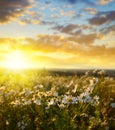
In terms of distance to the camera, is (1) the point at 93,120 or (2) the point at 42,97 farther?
(2) the point at 42,97

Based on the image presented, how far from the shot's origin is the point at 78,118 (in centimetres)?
910

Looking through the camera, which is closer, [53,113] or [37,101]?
[37,101]

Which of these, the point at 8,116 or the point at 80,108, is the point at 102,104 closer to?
the point at 80,108

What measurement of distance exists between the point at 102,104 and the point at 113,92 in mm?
2929

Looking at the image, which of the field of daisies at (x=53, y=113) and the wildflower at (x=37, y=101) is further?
the wildflower at (x=37, y=101)

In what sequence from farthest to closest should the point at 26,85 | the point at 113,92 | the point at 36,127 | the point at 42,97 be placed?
the point at 26,85 → the point at 113,92 → the point at 42,97 → the point at 36,127

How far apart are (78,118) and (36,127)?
3.61 ft

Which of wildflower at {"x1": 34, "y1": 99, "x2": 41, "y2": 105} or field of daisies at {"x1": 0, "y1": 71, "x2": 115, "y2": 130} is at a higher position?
wildflower at {"x1": 34, "y1": 99, "x2": 41, "y2": 105}

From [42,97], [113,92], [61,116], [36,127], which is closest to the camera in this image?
[61,116]

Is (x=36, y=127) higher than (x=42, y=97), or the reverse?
(x=42, y=97)

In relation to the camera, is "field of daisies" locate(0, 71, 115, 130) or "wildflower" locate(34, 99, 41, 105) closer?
"field of daisies" locate(0, 71, 115, 130)

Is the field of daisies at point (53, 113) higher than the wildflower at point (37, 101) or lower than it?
lower

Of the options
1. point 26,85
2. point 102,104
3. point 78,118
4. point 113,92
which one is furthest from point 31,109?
point 26,85

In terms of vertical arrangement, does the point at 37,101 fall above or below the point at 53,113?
above
